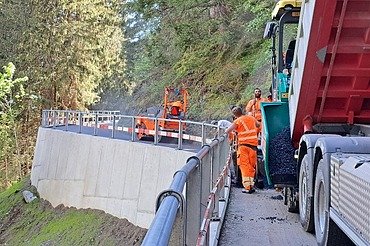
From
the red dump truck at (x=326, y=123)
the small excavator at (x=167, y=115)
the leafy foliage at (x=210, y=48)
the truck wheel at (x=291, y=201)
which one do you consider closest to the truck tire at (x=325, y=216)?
the red dump truck at (x=326, y=123)

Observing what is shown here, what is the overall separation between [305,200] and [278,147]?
74.9 inches

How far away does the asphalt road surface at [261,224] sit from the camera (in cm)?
713

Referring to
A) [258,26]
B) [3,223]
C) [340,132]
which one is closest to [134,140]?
[258,26]

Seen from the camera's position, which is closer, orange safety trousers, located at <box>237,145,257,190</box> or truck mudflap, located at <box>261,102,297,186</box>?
truck mudflap, located at <box>261,102,297,186</box>

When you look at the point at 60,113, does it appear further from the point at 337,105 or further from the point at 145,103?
the point at 337,105

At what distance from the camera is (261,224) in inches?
323

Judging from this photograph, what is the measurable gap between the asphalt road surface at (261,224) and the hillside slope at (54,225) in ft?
16.5

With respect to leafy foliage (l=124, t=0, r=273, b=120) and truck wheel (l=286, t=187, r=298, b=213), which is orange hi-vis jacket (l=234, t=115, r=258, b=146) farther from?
leafy foliage (l=124, t=0, r=273, b=120)

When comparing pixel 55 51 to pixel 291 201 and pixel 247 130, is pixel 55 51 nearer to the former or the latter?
pixel 247 130

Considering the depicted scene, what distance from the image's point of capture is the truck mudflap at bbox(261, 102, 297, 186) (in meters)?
8.40

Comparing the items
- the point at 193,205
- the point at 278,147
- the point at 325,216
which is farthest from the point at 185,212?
the point at 278,147

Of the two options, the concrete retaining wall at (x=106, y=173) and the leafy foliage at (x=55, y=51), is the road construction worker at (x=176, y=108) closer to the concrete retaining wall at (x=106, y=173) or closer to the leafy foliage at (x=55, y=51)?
the concrete retaining wall at (x=106, y=173)

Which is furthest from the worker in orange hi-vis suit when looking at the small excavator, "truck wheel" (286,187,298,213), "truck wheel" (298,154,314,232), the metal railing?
the small excavator

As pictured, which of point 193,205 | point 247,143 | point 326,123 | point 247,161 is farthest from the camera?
point 247,143
